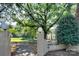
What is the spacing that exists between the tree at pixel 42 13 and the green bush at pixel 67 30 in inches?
3.4

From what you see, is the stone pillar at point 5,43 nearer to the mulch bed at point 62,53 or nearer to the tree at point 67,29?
the mulch bed at point 62,53

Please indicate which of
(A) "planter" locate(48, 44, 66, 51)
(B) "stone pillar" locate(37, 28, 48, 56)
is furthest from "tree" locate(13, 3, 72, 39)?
(A) "planter" locate(48, 44, 66, 51)

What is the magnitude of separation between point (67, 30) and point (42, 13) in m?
0.41

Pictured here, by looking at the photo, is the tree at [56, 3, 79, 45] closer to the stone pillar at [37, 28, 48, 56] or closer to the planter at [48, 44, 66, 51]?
the planter at [48, 44, 66, 51]

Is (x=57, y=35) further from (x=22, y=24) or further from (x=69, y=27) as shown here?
(x=22, y=24)

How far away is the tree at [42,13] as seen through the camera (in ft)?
7.13

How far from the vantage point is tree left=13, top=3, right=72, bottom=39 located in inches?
85.6

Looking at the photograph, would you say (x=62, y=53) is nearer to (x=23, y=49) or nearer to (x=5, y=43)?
(x=23, y=49)

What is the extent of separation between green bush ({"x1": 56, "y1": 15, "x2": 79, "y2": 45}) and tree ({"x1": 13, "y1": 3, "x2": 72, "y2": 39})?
0.09 m

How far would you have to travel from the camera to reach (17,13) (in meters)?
2.18

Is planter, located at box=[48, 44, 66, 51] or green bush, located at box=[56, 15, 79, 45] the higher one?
green bush, located at box=[56, 15, 79, 45]

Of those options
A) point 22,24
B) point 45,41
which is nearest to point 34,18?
point 22,24

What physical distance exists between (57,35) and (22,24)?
0.49 metres

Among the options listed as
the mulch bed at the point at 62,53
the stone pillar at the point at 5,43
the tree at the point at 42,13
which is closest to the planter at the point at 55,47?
the mulch bed at the point at 62,53
